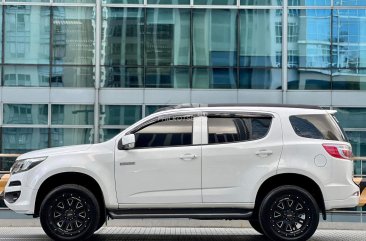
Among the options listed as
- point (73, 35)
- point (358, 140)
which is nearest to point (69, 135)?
point (73, 35)

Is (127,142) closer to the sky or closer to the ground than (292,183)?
closer to the sky

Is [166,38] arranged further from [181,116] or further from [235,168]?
[235,168]

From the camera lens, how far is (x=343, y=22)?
2394cm

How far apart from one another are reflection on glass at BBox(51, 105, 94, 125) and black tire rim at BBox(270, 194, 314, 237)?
54.3 feet

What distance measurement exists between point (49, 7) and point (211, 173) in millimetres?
17492

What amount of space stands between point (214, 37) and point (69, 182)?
1612cm

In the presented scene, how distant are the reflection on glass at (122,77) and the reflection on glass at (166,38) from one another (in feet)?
2.19

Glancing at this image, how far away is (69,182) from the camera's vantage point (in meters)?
8.60

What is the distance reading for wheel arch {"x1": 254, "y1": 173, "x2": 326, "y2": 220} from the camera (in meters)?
8.45

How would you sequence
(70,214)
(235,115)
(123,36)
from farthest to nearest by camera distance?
(123,36) → (235,115) → (70,214)

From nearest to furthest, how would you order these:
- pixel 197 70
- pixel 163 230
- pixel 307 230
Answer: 1. pixel 307 230
2. pixel 163 230
3. pixel 197 70

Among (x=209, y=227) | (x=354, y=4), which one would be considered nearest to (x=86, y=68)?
(x=354, y=4)

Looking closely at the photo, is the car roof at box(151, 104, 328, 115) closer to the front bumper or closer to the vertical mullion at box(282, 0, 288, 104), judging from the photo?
the front bumper

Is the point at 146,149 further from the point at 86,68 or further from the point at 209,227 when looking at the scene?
the point at 86,68
